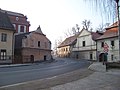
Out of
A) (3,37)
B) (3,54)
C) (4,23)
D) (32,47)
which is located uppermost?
(4,23)

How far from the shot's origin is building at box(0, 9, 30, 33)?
6500 cm

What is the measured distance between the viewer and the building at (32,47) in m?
47.9

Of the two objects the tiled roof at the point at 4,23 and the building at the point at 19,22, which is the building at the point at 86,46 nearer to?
the building at the point at 19,22

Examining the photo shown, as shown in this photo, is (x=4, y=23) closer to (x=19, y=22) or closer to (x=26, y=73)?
(x=19, y=22)

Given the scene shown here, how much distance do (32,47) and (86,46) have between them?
60.1ft

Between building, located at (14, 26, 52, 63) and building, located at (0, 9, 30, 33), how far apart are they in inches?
506

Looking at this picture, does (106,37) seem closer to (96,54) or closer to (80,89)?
(96,54)

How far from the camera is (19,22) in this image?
66.0 metres

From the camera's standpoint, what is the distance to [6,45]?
4150 centimetres

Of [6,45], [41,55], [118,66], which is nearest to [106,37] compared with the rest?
[41,55]

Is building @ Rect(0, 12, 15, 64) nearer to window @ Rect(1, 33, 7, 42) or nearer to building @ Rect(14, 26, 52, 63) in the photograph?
window @ Rect(1, 33, 7, 42)

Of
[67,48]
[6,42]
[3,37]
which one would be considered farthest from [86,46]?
[3,37]

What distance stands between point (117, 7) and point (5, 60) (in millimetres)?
33194

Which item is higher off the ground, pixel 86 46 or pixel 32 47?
pixel 86 46
